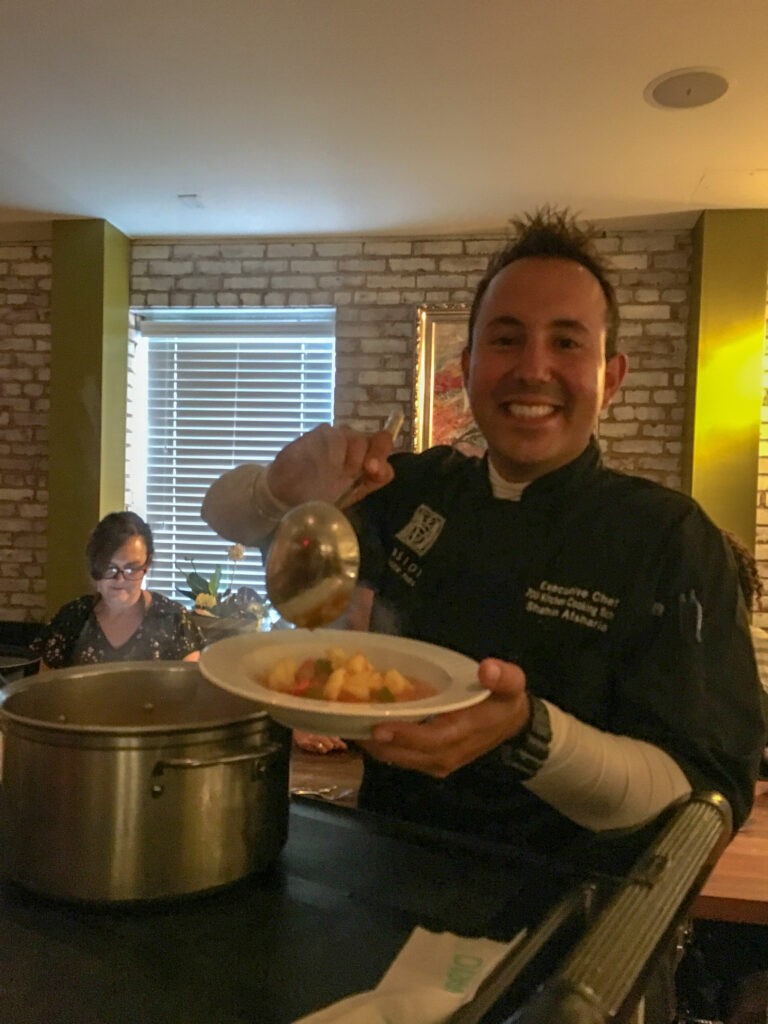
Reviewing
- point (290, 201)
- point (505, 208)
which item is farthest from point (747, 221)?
point (290, 201)

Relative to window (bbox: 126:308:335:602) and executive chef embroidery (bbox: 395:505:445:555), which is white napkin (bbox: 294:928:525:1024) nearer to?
executive chef embroidery (bbox: 395:505:445:555)

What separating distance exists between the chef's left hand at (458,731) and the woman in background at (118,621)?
5.72 ft

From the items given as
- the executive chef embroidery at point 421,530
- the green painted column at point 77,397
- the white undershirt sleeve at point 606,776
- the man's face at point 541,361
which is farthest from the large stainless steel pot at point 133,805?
the green painted column at point 77,397

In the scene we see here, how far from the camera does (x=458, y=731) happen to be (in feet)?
2.18

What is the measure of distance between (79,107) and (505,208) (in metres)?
1.55

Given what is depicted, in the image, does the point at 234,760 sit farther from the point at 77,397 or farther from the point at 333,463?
the point at 77,397

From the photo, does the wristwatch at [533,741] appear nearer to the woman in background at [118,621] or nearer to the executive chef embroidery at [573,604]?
the executive chef embroidery at [573,604]

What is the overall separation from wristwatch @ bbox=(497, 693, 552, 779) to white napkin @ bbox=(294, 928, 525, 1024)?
6.0 inches

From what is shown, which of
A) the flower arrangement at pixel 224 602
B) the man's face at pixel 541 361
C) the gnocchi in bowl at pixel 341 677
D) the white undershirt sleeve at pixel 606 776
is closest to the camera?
the gnocchi in bowl at pixel 341 677

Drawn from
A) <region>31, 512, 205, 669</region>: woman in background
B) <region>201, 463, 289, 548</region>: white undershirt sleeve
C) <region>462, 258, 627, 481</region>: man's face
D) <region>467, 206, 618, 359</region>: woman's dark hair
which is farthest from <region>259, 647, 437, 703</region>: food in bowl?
<region>31, 512, 205, 669</region>: woman in background

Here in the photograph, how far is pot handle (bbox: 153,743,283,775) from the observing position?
2.14 ft

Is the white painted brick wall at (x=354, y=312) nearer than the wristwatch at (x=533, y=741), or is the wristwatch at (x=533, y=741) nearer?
the wristwatch at (x=533, y=741)

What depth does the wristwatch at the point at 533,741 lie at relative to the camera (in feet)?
2.33

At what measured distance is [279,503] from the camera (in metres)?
0.97
